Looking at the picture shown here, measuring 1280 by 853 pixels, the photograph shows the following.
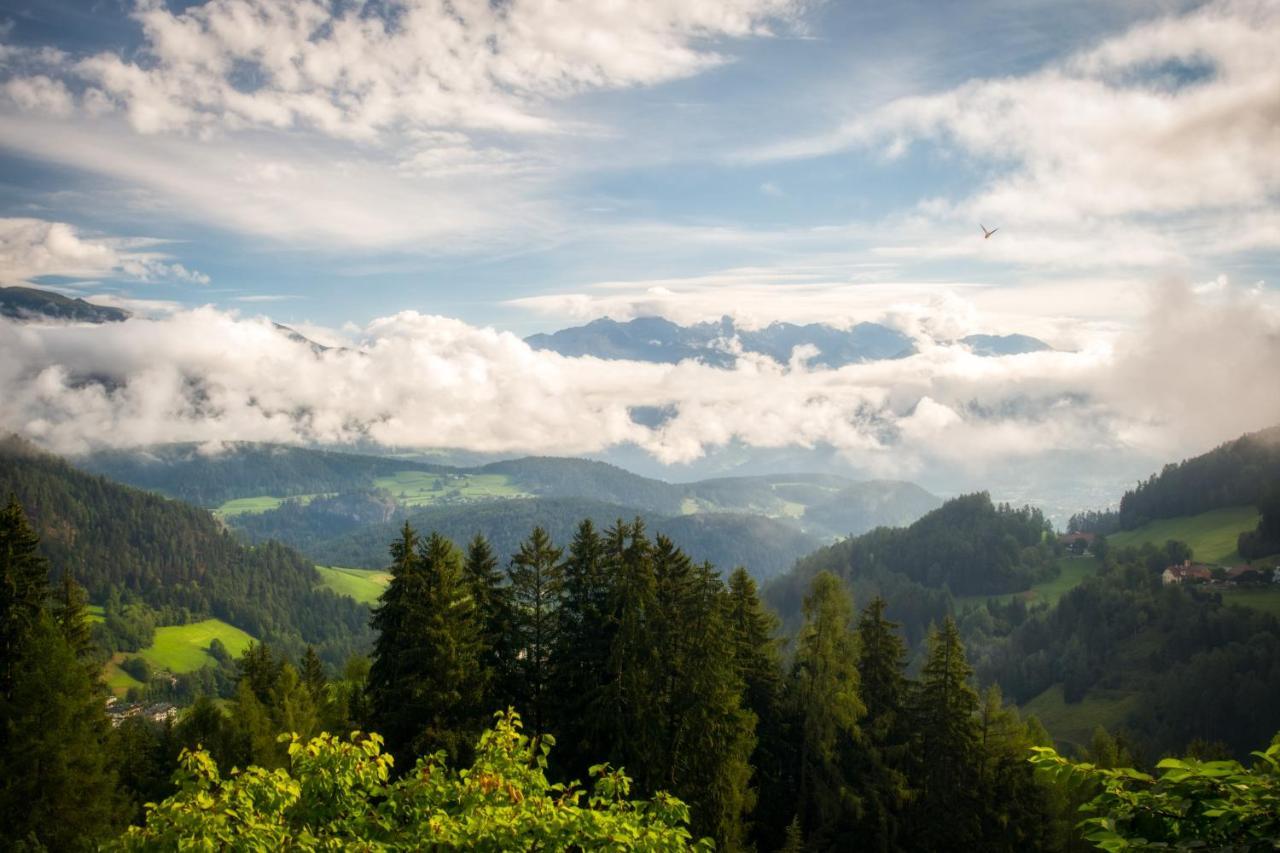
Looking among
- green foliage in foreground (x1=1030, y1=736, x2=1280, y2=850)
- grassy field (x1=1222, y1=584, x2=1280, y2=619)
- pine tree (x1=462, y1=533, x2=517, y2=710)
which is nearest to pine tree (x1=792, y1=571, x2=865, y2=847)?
pine tree (x1=462, y1=533, x2=517, y2=710)

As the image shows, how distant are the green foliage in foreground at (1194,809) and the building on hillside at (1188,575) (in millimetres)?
225634

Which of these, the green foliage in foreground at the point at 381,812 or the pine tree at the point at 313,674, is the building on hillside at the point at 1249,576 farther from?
the green foliage in foreground at the point at 381,812

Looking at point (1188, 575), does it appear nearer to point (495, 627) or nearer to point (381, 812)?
point (495, 627)

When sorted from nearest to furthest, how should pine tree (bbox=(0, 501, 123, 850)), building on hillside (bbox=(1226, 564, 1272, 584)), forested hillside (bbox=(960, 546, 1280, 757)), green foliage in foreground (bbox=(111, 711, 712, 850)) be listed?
green foliage in foreground (bbox=(111, 711, 712, 850))
pine tree (bbox=(0, 501, 123, 850))
forested hillside (bbox=(960, 546, 1280, 757))
building on hillside (bbox=(1226, 564, 1272, 584))

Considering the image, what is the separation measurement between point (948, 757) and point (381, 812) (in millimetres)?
40294

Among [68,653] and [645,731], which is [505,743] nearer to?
[645,731]

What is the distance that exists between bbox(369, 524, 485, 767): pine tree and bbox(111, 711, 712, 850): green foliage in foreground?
22.1 metres

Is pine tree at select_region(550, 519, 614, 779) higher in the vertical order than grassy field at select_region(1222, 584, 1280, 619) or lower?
higher

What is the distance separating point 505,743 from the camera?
583 inches

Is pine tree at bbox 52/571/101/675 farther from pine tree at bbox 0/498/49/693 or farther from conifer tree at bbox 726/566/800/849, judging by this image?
conifer tree at bbox 726/566/800/849

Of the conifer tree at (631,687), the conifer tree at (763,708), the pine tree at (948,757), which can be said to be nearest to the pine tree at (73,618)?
the conifer tree at (631,687)

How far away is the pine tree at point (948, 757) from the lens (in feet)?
141

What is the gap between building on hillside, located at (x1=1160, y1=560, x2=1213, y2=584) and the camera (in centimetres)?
19400

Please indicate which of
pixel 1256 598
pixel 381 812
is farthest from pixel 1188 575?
pixel 381 812
